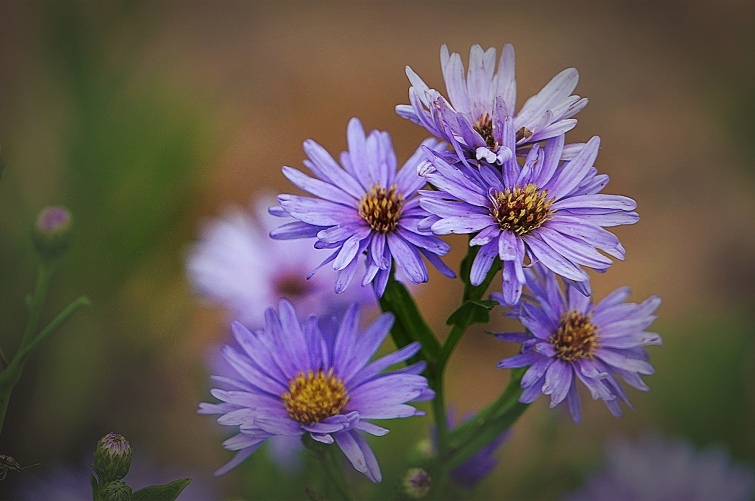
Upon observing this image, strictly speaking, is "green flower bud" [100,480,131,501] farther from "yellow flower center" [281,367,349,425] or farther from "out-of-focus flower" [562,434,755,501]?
"out-of-focus flower" [562,434,755,501]

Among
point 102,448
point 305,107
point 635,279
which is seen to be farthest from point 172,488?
point 305,107

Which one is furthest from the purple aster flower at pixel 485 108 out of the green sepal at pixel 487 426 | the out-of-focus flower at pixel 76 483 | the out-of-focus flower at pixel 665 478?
the out-of-focus flower at pixel 665 478

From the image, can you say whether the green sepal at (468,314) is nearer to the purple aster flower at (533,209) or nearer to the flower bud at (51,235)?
the purple aster flower at (533,209)

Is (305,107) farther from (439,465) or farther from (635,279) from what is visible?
(439,465)

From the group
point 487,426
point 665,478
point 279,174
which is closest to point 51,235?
point 487,426

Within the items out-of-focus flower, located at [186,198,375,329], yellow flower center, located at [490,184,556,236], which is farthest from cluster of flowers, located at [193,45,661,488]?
out-of-focus flower, located at [186,198,375,329]

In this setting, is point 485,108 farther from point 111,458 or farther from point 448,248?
point 111,458

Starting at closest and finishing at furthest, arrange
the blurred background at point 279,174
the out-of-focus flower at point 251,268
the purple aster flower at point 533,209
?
the purple aster flower at point 533,209 < the out-of-focus flower at point 251,268 < the blurred background at point 279,174
